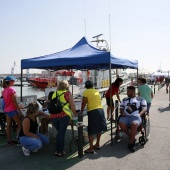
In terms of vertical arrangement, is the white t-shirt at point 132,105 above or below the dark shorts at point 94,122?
above

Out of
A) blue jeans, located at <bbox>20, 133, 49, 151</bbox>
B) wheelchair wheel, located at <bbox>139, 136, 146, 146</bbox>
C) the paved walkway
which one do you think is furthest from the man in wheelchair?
blue jeans, located at <bbox>20, 133, 49, 151</bbox>

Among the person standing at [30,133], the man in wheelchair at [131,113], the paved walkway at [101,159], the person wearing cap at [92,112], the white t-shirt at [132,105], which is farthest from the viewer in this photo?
the white t-shirt at [132,105]

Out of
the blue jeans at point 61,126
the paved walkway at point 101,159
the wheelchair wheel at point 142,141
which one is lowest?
the paved walkway at point 101,159

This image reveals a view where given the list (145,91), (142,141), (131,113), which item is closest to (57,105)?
(131,113)

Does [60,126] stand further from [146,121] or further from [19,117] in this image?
[146,121]

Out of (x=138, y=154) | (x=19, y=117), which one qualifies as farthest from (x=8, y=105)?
(x=138, y=154)

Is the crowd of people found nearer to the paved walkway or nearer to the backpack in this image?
the backpack

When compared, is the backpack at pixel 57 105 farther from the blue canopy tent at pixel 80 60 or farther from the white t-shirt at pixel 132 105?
the white t-shirt at pixel 132 105

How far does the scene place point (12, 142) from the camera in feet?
19.0

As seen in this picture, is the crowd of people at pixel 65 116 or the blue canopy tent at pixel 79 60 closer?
the crowd of people at pixel 65 116

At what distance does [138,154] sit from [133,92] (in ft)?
4.97

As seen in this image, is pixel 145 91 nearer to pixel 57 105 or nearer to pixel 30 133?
pixel 57 105

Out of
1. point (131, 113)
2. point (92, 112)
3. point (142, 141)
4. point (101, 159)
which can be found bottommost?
point (101, 159)

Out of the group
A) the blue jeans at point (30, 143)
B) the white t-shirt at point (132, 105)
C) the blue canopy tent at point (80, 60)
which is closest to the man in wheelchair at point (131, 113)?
the white t-shirt at point (132, 105)
